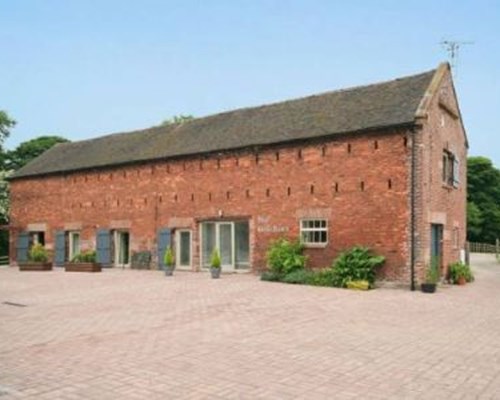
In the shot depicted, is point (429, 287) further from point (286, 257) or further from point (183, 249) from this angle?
point (183, 249)

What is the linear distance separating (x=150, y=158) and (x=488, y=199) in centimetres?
4673

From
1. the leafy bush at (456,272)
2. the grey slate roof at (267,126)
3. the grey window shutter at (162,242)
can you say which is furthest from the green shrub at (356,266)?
the grey window shutter at (162,242)

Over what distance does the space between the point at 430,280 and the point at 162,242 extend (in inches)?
453

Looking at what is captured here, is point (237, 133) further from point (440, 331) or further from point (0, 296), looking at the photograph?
point (440, 331)

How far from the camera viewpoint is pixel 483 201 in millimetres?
60875

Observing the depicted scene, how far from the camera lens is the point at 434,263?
1825cm

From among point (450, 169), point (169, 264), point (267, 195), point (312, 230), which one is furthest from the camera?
point (169, 264)

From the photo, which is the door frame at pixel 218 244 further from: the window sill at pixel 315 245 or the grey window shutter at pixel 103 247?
the grey window shutter at pixel 103 247

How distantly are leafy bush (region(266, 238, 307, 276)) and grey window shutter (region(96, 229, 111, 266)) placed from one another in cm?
965

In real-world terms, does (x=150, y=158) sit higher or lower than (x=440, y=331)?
higher

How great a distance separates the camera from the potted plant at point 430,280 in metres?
16.5

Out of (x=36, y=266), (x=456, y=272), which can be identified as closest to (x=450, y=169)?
(x=456, y=272)

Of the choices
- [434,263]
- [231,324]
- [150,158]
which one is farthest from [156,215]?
[231,324]

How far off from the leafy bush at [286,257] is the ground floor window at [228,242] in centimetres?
218
